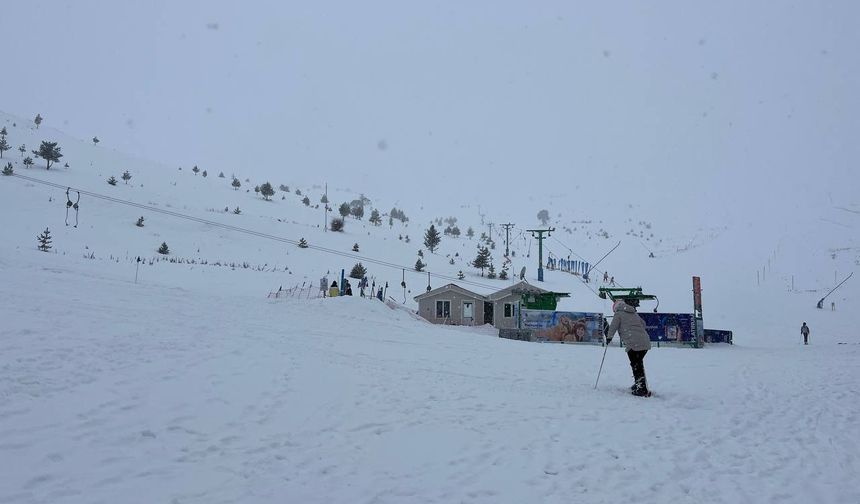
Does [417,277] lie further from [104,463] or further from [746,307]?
[104,463]

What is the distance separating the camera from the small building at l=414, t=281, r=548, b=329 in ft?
110

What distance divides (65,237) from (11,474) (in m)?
35.0

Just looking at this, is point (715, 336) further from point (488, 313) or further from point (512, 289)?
point (488, 313)

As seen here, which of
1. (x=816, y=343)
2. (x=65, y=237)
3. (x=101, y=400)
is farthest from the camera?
(x=65, y=237)

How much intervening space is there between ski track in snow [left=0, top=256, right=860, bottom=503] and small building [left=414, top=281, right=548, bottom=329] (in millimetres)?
19399

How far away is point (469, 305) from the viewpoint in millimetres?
33844

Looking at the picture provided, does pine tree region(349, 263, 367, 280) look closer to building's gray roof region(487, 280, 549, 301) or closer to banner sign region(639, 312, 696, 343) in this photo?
building's gray roof region(487, 280, 549, 301)

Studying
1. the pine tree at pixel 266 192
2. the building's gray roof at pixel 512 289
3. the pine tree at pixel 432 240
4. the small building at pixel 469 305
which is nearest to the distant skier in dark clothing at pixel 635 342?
the small building at pixel 469 305

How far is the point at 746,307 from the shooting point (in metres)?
41.8

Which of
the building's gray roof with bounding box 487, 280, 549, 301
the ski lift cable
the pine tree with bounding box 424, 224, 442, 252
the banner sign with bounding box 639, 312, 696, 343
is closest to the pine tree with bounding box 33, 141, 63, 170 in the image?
the ski lift cable

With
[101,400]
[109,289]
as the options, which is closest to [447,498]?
[101,400]

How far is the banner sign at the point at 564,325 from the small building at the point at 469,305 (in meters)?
4.55

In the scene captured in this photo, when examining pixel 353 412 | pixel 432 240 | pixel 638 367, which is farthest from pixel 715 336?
pixel 432 240

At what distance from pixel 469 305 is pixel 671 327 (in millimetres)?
12419
